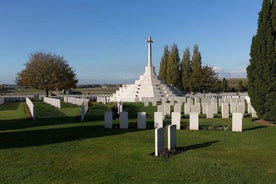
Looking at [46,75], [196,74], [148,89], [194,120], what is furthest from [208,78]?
[194,120]

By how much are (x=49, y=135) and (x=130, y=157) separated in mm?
5087

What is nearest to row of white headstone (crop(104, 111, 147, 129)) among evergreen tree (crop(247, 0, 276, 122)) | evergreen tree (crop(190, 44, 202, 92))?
evergreen tree (crop(247, 0, 276, 122))

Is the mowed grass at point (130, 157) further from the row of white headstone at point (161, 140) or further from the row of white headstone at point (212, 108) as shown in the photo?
the row of white headstone at point (212, 108)

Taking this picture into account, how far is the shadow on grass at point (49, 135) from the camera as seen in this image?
10.9m

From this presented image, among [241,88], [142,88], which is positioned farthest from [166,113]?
[241,88]

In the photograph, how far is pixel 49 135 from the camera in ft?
40.7

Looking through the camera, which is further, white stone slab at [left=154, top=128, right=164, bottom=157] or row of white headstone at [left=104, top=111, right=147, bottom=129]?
row of white headstone at [left=104, top=111, right=147, bottom=129]

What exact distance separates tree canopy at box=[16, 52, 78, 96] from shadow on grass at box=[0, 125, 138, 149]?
33181 millimetres

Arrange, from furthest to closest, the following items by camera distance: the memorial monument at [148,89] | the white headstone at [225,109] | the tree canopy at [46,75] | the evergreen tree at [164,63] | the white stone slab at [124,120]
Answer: the evergreen tree at [164,63], the tree canopy at [46,75], the memorial monument at [148,89], the white headstone at [225,109], the white stone slab at [124,120]

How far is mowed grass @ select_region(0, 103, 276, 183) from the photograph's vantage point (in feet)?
22.6

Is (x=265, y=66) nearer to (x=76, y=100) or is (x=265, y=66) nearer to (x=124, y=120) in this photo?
(x=124, y=120)

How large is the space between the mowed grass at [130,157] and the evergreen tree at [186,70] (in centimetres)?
4193

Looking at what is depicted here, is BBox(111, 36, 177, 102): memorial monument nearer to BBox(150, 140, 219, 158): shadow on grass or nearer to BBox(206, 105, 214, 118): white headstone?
BBox(206, 105, 214, 118): white headstone

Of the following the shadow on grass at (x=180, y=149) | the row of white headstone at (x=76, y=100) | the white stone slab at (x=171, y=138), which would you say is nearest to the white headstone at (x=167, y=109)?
the shadow on grass at (x=180, y=149)
